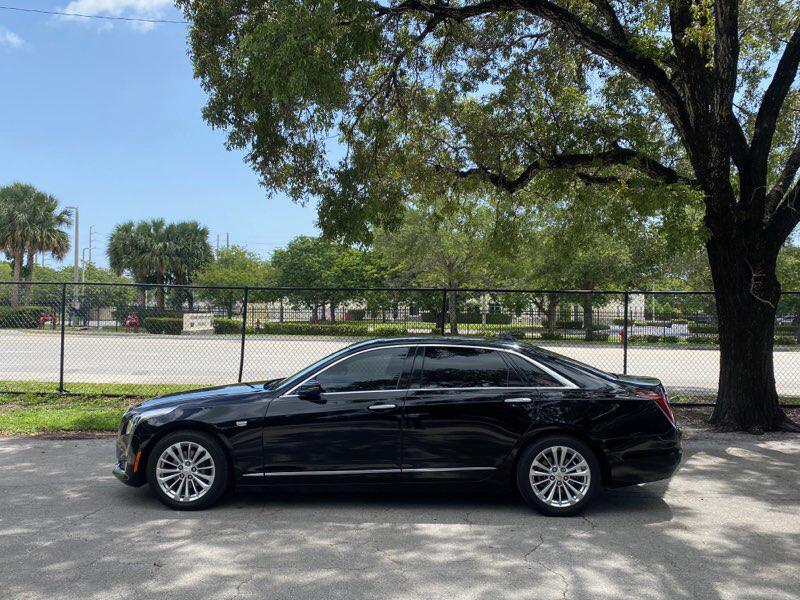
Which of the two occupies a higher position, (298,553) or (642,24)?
(642,24)

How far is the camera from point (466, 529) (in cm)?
514

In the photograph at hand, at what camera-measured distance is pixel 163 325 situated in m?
13.4

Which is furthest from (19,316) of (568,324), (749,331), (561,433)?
(749,331)

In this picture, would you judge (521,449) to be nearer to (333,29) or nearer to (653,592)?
(653,592)

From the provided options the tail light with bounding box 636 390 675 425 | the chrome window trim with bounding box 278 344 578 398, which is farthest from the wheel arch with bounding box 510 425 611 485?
the tail light with bounding box 636 390 675 425

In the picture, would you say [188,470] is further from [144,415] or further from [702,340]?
[702,340]

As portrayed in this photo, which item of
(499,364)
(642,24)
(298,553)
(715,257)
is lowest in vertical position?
(298,553)

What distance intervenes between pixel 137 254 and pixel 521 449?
5098 centimetres

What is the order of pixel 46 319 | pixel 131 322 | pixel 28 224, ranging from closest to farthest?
1. pixel 131 322
2. pixel 46 319
3. pixel 28 224

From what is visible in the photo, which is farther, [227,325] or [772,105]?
[227,325]

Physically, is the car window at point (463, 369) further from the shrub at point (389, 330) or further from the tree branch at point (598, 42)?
the tree branch at point (598, 42)

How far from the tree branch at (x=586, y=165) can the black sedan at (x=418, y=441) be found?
500cm

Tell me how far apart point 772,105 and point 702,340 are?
495 cm

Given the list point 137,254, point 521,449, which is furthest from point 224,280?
point 521,449
